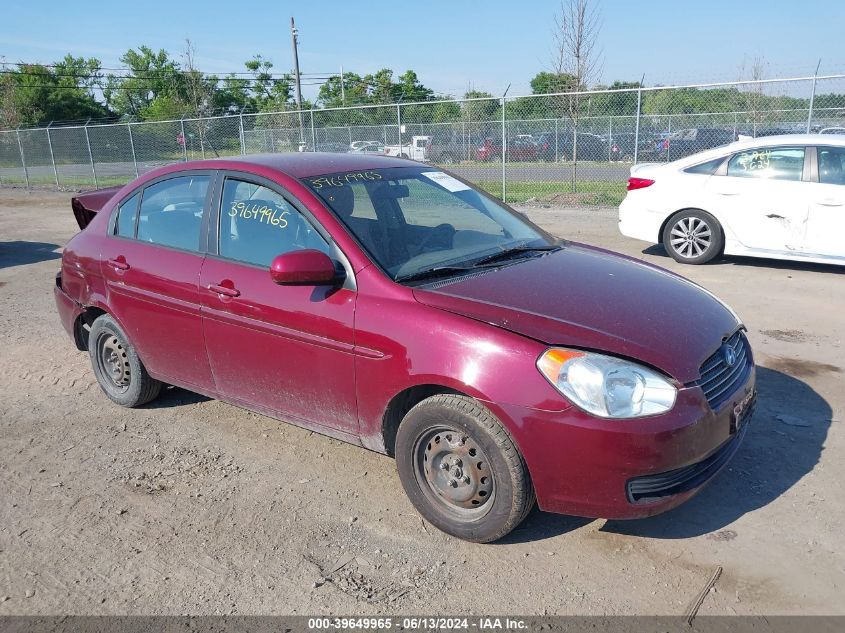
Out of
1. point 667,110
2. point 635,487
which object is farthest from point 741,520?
point 667,110

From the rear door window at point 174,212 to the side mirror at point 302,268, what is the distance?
102 cm

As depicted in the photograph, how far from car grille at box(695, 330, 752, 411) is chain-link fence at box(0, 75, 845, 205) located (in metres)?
12.4

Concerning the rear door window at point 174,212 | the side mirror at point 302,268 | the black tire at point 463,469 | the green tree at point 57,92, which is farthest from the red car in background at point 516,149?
the green tree at point 57,92

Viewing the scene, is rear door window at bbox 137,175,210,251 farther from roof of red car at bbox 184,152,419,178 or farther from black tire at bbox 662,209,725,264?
black tire at bbox 662,209,725,264

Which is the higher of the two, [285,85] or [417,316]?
[285,85]

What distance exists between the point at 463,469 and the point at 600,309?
0.95 metres

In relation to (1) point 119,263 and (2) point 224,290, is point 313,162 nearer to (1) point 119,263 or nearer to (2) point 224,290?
(2) point 224,290

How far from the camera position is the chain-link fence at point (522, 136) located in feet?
59.3

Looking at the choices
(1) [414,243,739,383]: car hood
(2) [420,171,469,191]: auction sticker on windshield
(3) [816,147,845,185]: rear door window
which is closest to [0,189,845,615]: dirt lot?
(1) [414,243,739,383]: car hood

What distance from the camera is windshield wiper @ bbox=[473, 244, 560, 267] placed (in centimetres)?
374

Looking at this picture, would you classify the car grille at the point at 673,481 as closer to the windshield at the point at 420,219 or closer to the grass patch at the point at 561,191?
the windshield at the point at 420,219

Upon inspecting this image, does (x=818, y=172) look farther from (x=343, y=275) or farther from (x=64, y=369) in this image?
(x=64, y=369)

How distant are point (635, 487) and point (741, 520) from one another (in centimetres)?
80

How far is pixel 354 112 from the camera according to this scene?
22.7m
